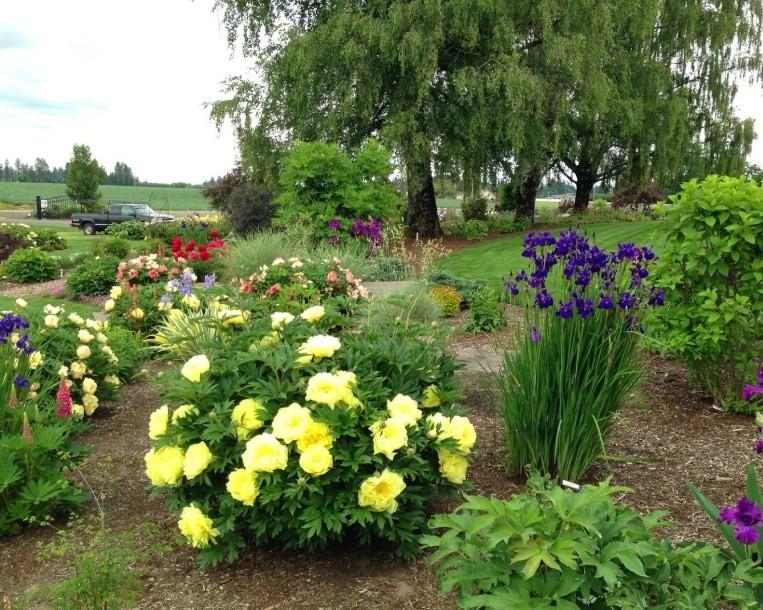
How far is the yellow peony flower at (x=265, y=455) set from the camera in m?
2.29

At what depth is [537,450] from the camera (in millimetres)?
3105

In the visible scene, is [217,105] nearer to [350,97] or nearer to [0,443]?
[350,97]

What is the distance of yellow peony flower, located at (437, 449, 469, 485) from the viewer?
2.59 meters

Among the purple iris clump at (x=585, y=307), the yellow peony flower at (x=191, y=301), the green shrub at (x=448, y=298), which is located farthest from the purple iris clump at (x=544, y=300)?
the green shrub at (x=448, y=298)

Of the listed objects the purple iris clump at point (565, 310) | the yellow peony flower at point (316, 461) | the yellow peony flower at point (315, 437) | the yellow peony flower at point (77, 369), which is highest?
the purple iris clump at point (565, 310)

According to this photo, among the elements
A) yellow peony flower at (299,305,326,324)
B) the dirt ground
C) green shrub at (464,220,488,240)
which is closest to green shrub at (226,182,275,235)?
green shrub at (464,220,488,240)

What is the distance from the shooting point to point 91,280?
32.9 feet

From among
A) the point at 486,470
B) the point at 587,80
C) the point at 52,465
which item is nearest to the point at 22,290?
the point at 52,465

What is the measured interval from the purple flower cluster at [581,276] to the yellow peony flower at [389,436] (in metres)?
1.01

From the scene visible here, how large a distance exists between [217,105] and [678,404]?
15634 millimetres

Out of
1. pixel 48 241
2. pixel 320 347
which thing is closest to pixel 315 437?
pixel 320 347

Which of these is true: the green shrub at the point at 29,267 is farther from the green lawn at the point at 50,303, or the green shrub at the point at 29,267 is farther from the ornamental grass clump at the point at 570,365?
the ornamental grass clump at the point at 570,365

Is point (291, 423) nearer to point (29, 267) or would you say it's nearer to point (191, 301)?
point (191, 301)

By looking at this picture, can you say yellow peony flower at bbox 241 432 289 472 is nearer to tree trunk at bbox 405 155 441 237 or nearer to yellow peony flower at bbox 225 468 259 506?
yellow peony flower at bbox 225 468 259 506
